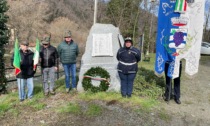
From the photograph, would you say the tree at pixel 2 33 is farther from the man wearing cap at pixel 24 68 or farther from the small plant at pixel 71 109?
the small plant at pixel 71 109

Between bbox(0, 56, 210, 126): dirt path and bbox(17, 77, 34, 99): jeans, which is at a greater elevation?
bbox(17, 77, 34, 99): jeans

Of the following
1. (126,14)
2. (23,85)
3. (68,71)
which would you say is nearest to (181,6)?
(68,71)

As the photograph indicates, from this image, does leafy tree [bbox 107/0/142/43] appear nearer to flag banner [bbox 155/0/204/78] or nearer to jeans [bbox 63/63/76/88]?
jeans [bbox 63/63/76/88]

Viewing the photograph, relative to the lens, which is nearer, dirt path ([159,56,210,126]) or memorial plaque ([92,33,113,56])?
dirt path ([159,56,210,126])

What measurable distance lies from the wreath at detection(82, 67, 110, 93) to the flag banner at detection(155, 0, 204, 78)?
5.42 ft

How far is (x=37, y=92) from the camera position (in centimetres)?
771

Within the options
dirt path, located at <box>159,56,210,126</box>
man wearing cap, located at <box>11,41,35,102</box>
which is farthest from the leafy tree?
man wearing cap, located at <box>11,41,35,102</box>

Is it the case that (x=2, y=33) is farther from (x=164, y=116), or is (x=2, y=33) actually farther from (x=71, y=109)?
(x=164, y=116)

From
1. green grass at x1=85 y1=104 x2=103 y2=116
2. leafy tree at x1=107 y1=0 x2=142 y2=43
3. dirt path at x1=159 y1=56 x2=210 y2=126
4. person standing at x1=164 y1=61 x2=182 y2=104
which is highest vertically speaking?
leafy tree at x1=107 y1=0 x2=142 y2=43

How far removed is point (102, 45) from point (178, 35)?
2298 millimetres

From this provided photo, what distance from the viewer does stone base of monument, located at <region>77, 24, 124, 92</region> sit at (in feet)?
24.6

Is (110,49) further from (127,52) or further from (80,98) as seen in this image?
(80,98)

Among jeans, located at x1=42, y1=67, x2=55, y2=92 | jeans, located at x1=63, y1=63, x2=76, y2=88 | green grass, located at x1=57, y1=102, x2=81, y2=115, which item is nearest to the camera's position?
green grass, located at x1=57, y1=102, x2=81, y2=115

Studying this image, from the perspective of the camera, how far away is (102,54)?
7551 millimetres
